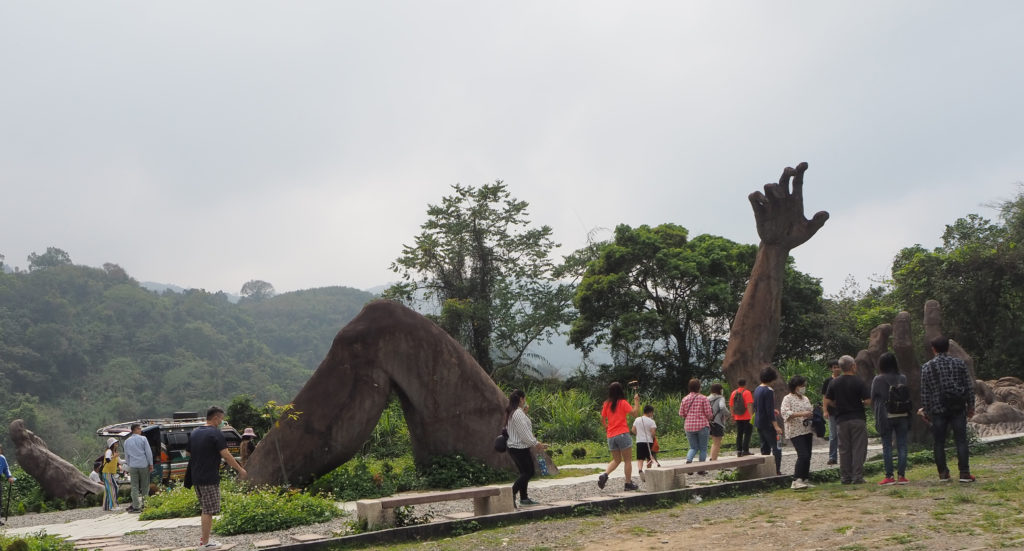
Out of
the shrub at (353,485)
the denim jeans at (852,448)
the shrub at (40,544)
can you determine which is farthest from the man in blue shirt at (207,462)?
the denim jeans at (852,448)

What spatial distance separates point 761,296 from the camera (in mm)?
18641

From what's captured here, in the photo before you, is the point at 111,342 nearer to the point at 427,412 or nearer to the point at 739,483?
the point at 427,412

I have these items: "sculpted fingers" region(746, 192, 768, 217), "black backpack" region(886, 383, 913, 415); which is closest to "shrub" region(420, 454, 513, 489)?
"black backpack" region(886, 383, 913, 415)

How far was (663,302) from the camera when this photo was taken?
1291 inches

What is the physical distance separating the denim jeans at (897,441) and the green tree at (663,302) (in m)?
20.4

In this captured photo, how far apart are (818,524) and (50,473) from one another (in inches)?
719

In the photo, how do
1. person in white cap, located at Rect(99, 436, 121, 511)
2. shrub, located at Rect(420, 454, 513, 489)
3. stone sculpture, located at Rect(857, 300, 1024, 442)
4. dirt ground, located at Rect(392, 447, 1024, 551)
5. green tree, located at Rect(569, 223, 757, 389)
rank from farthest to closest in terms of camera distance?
green tree, located at Rect(569, 223, 757, 389) → person in white cap, located at Rect(99, 436, 121, 511) → stone sculpture, located at Rect(857, 300, 1024, 442) → shrub, located at Rect(420, 454, 513, 489) → dirt ground, located at Rect(392, 447, 1024, 551)

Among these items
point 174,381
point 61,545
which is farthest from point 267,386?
point 61,545

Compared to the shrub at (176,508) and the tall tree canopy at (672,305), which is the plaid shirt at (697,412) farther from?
the tall tree canopy at (672,305)

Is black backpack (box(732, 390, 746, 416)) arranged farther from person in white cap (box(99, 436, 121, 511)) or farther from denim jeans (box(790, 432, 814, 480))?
person in white cap (box(99, 436, 121, 511))

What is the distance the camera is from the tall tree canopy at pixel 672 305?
3170 cm

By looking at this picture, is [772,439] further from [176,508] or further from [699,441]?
[176,508]

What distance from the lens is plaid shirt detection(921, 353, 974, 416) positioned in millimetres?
9891

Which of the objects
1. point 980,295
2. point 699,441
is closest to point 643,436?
point 699,441
